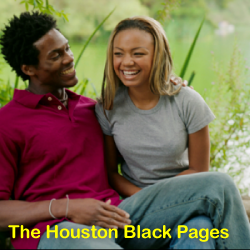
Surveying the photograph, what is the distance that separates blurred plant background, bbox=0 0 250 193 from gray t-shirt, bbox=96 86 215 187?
2.22 feet

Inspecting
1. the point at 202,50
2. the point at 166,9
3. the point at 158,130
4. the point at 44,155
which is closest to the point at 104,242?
the point at 44,155

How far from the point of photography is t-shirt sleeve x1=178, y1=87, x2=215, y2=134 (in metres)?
1.55

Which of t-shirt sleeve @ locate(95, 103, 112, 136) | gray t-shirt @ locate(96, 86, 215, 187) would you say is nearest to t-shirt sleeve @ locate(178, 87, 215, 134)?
gray t-shirt @ locate(96, 86, 215, 187)

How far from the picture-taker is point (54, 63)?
153 cm

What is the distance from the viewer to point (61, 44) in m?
1.55

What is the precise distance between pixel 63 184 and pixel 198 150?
0.68 meters

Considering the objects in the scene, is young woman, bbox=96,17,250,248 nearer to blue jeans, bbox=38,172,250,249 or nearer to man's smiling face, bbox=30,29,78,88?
blue jeans, bbox=38,172,250,249

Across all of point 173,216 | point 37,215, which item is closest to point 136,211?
point 173,216

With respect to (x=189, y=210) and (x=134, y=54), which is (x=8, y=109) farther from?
(x=189, y=210)

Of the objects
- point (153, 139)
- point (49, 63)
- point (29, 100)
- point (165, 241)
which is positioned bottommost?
point (165, 241)

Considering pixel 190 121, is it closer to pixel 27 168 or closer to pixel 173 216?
pixel 173 216

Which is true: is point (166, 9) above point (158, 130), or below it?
above

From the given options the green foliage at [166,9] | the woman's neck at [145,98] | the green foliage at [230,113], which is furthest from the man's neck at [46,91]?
the green foliage at [230,113]

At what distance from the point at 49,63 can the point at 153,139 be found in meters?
0.62
